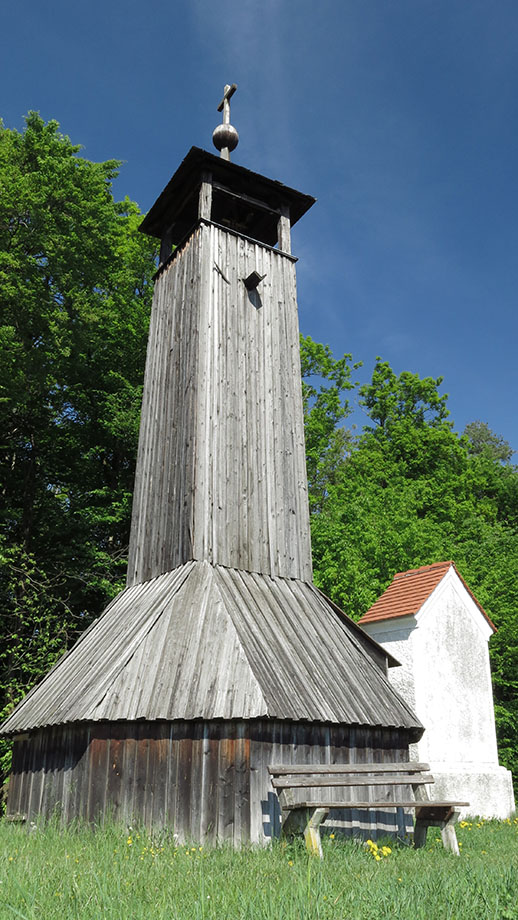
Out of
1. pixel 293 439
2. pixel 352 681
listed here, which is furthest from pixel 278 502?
pixel 352 681

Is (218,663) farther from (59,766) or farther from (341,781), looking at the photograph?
(59,766)

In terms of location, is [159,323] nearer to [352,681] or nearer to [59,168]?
[59,168]

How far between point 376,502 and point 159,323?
10.3 m

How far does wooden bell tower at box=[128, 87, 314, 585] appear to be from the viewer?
11.2m

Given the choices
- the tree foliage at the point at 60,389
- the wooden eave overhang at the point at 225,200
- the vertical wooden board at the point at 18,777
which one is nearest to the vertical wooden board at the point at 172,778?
the vertical wooden board at the point at 18,777

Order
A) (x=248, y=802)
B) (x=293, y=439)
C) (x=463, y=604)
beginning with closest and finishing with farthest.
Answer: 1. (x=248, y=802)
2. (x=293, y=439)
3. (x=463, y=604)

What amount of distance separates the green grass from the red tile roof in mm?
7106

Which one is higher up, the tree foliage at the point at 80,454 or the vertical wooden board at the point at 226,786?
the tree foliage at the point at 80,454

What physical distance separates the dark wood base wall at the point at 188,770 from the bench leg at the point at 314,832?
1149 mm

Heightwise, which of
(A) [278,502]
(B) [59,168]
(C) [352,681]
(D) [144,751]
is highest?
(B) [59,168]

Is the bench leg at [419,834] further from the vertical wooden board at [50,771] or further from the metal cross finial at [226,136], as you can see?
the metal cross finial at [226,136]

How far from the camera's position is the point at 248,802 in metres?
7.71

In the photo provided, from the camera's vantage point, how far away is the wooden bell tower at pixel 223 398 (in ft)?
36.6

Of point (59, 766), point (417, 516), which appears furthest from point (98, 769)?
point (417, 516)
